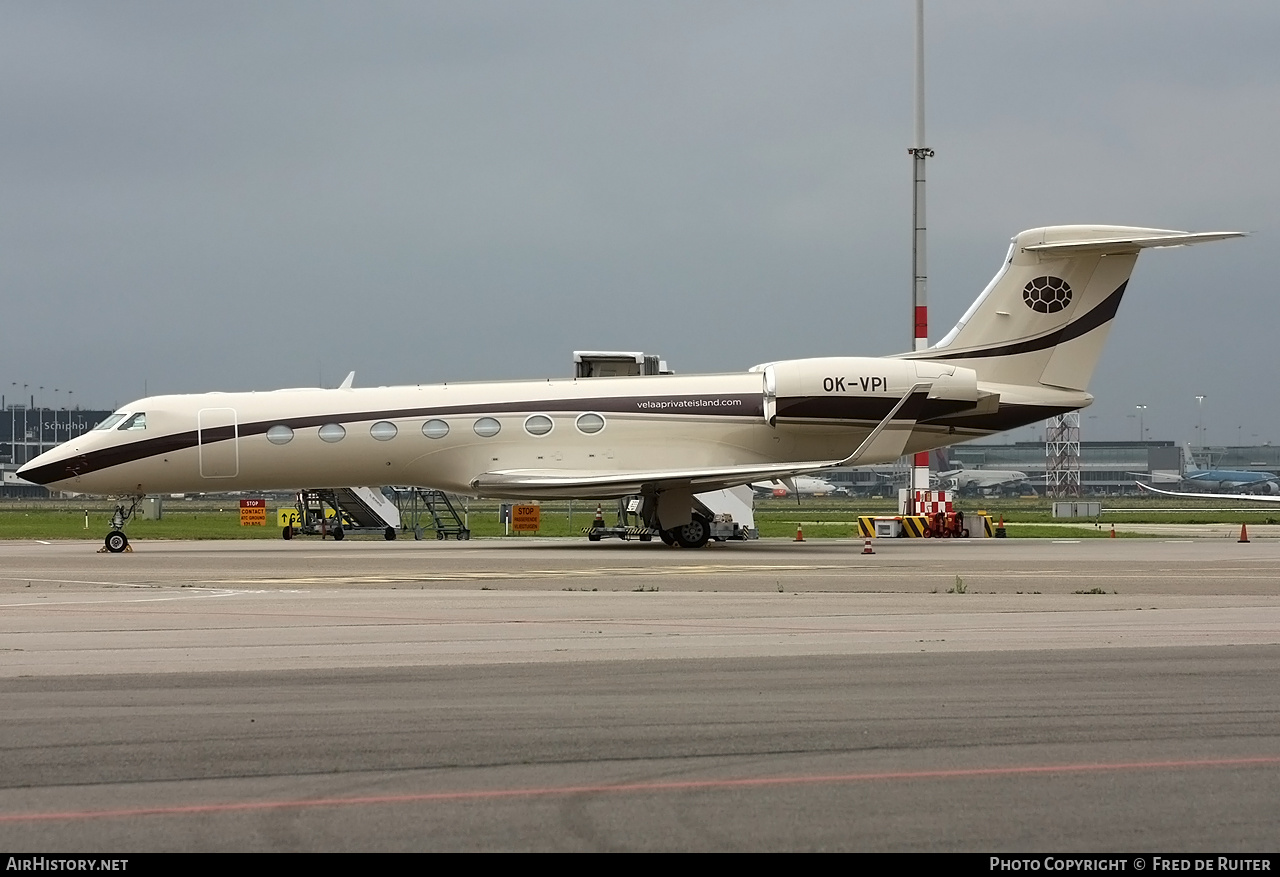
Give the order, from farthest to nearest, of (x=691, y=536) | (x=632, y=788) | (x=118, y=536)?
(x=691, y=536), (x=118, y=536), (x=632, y=788)

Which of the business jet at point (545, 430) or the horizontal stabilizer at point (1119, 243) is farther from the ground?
the horizontal stabilizer at point (1119, 243)

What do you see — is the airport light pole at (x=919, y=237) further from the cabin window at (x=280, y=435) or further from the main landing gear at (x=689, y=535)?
the cabin window at (x=280, y=435)

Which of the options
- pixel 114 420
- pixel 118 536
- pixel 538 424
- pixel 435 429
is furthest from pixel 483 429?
pixel 114 420

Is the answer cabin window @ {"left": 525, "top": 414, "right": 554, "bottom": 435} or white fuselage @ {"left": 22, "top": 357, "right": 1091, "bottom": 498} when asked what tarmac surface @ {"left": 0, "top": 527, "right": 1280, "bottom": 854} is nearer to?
white fuselage @ {"left": 22, "top": 357, "right": 1091, "bottom": 498}

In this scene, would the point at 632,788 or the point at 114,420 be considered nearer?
the point at 632,788

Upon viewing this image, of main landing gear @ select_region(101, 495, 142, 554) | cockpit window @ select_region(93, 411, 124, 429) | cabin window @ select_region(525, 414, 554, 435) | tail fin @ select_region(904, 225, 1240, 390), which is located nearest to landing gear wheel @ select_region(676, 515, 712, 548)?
cabin window @ select_region(525, 414, 554, 435)

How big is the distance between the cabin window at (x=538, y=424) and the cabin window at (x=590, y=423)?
639 millimetres

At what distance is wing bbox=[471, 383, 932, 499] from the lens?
93.4ft

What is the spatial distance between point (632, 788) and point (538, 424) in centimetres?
2388

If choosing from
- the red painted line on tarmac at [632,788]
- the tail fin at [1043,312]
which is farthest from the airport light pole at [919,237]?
the red painted line on tarmac at [632,788]

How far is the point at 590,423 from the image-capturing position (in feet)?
98.5

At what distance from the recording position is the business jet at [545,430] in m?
29.8

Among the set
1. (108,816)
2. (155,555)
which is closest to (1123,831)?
(108,816)

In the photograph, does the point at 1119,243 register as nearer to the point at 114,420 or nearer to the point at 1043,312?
the point at 1043,312
